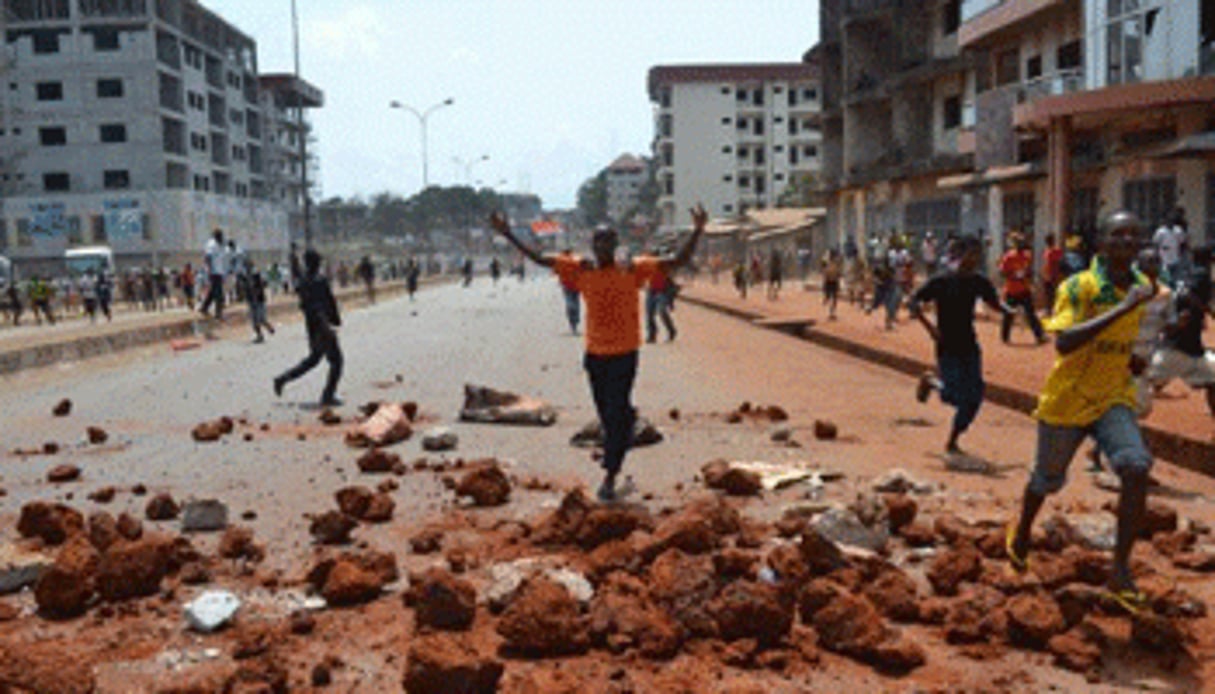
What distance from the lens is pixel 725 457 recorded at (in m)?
8.33

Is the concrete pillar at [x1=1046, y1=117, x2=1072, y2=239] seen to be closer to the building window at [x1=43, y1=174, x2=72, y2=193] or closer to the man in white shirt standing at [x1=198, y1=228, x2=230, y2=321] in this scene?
the man in white shirt standing at [x1=198, y1=228, x2=230, y2=321]

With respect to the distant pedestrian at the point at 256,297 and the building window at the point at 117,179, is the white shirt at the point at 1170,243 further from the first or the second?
the building window at the point at 117,179

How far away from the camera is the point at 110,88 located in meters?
65.1

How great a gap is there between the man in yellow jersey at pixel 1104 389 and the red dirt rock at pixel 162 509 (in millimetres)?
4647

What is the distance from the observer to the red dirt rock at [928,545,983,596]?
4.83m

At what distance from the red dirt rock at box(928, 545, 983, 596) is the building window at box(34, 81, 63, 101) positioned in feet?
228

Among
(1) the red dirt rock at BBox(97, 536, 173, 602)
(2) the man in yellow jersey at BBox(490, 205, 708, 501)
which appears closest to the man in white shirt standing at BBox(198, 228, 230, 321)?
(2) the man in yellow jersey at BBox(490, 205, 708, 501)

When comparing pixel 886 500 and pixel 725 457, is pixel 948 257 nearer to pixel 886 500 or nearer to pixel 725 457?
pixel 725 457

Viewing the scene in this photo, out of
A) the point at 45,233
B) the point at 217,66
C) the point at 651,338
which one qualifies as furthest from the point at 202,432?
the point at 217,66

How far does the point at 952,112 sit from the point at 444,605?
40110 millimetres

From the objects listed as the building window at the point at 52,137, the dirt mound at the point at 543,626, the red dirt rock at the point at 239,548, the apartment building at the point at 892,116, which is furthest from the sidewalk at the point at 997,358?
the building window at the point at 52,137

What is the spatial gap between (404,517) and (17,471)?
3.73 metres

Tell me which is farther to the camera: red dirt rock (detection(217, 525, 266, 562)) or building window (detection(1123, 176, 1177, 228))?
building window (detection(1123, 176, 1177, 228))

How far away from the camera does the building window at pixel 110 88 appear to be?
64.9m
